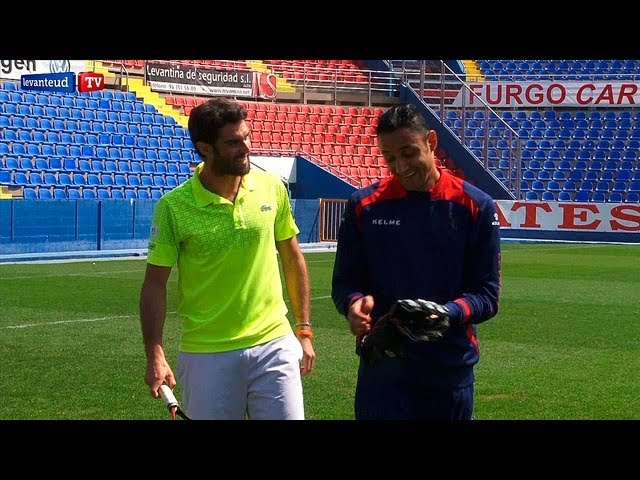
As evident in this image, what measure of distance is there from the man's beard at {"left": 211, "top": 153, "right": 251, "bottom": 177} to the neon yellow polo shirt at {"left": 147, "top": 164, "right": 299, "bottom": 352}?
0.13 m

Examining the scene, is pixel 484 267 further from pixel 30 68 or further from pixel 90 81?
pixel 30 68

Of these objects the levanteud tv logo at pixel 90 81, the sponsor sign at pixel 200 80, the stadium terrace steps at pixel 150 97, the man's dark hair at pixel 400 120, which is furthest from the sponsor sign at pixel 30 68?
A: the man's dark hair at pixel 400 120

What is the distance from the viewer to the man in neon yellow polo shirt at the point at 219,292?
548 cm

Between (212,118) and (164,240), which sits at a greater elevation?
(212,118)

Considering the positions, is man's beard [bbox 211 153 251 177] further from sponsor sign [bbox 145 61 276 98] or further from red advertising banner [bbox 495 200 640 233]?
sponsor sign [bbox 145 61 276 98]

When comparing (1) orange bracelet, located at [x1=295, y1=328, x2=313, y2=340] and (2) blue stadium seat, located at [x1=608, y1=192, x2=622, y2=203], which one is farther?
(2) blue stadium seat, located at [x1=608, y1=192, x2=622, y2=203]

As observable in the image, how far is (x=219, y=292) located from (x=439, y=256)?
1202 mm

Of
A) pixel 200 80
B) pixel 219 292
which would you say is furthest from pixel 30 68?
pixel 219 292

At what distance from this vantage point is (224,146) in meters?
5.48

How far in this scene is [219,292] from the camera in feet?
18.1

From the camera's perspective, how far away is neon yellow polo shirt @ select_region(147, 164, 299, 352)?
5504mm

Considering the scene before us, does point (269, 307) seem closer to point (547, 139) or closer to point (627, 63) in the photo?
point (547, 139)

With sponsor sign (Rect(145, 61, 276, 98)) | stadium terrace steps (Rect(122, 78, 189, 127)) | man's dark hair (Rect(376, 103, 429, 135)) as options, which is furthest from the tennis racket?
sponsor sign (Rect(145, 61, 276, 98))

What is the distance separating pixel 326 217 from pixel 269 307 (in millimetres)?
25816
